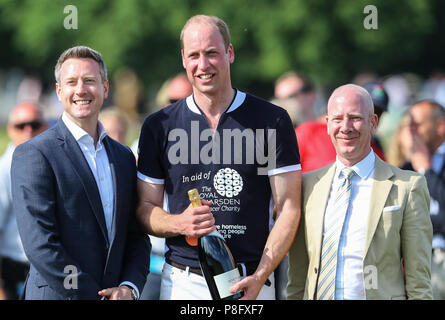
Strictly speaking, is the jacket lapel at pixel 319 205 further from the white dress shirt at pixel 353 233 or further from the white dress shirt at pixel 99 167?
the white dress shirt at pixel 99 167

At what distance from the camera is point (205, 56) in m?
4.34

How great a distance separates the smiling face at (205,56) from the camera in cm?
432

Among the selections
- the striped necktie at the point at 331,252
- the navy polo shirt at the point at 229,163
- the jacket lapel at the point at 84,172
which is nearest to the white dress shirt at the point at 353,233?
the striped necktie at the point at 331,252

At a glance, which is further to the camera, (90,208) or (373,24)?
(373,24)

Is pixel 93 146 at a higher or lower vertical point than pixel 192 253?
higher

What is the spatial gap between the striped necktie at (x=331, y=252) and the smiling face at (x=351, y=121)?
0.23m

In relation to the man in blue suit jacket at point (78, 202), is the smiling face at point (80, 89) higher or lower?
higher

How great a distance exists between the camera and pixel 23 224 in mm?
→ 4102

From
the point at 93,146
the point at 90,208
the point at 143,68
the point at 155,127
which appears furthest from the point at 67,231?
the point at 143,68

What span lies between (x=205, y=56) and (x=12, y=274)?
3631 mm

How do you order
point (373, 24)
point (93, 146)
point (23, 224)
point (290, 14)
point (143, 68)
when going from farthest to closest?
point (143, 68)
point (290, 14)
point (373, 24)
point (93, 146)
point (23, 224)

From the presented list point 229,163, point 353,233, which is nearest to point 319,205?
point 353,233

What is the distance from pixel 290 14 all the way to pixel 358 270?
774 inches

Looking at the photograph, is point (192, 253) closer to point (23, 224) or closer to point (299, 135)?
point (23, 224)
